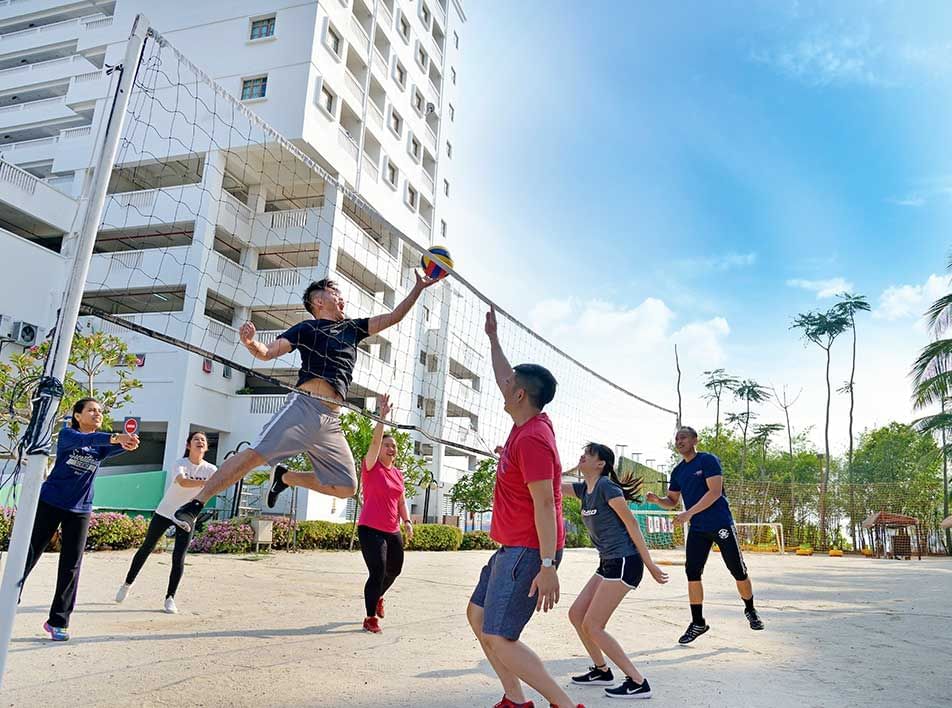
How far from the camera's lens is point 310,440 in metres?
4.30

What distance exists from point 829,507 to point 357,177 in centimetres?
2421

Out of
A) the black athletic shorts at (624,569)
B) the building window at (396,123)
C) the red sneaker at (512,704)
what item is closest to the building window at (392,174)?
the building window at (396,123)


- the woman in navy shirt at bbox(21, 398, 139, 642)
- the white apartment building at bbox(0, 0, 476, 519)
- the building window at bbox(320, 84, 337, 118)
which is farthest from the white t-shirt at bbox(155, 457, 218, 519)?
the building window at bbox(320, 84, 337, 118)

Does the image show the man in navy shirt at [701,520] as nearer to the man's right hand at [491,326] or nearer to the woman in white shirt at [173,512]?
the man's right hand at [491,326]

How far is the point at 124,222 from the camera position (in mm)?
23516

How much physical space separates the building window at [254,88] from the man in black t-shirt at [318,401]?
22.0 m

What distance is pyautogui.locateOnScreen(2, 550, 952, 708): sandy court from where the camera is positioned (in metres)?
3.98

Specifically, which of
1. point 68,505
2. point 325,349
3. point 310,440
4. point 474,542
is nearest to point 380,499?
point 310,440

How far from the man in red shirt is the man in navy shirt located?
3.14 meters

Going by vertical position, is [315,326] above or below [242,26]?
below

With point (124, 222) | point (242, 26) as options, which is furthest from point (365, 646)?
point (242, 26)

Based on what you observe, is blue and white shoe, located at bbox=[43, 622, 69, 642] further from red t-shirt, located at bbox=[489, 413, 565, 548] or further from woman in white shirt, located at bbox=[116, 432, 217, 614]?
red t-shirt, located at bbox=[489, 413, 565, 548]

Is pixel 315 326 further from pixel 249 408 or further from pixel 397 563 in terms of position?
pixel 249 408

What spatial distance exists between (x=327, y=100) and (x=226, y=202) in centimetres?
787
